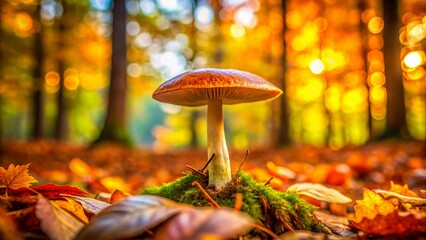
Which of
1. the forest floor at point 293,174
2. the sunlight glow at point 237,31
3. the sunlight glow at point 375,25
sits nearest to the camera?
the forest floor at point 293,174

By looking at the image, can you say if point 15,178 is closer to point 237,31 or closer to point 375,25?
point 237,31

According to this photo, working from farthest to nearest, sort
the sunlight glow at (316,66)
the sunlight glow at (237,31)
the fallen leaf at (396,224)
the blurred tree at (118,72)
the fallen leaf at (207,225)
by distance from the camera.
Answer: the sunlight glow at (316,66) < the sunlight glow at (237,31) < the blurred tree at (118,72) < the fallen leaf at (396,224) < the fallen leaf at (207,225)

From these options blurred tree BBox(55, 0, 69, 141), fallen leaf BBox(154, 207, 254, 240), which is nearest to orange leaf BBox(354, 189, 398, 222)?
fallen leaf BBox(154, 207, 254, 240)

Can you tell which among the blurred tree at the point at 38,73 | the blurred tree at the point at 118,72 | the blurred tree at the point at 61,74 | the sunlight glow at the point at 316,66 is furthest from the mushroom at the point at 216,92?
the sunlight glow at the point at 316,66

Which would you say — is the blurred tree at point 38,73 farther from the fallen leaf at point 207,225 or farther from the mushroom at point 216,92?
the fallen leaf at point 207,225

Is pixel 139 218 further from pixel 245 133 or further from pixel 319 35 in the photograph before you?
pixel 245 133
